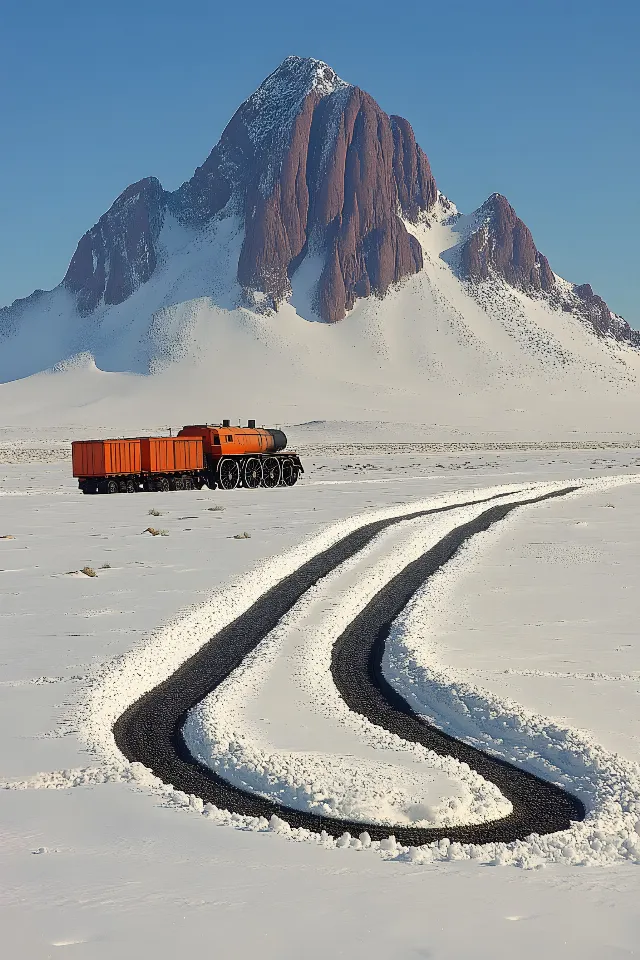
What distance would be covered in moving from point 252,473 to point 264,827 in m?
39.7

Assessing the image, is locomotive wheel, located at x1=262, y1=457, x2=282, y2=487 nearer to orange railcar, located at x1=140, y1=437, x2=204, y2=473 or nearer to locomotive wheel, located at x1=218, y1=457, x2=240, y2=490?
locomotive wheel, located at x1=218, y1=457, x2=240, y2=490

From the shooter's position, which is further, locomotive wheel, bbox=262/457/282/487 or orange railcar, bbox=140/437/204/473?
locomotive wheel, bbox=262/457/282/487

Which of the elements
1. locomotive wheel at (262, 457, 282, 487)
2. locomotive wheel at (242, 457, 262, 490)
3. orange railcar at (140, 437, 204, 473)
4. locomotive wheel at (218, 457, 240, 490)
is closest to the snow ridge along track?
orange railcar at (140, 437, 204, 473)

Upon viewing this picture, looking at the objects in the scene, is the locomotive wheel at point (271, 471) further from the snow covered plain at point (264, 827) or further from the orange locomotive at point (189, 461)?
the snow covered plain at point (264, 827)

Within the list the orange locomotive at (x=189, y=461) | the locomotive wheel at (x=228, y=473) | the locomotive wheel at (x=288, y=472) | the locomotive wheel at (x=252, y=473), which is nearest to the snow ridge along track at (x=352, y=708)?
the orange locomotive at (x=189, y=461)

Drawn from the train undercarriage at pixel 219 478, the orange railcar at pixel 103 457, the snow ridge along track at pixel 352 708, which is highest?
the orange railcar at pixel 103 457

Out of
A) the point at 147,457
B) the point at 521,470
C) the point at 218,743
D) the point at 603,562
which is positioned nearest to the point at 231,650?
the point at 218,743

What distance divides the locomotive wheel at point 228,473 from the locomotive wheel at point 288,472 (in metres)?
2.59

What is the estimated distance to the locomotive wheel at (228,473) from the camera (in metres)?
44.7

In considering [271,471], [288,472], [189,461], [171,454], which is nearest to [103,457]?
[171,454]

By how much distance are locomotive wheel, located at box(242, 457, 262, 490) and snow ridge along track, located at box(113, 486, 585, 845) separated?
28.1 meters

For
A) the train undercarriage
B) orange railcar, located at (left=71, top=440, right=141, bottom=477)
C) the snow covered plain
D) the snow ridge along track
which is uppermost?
orange railcar, located at (left=71, top=440, right=141, bottom=477)

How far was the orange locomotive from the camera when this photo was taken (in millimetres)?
40406

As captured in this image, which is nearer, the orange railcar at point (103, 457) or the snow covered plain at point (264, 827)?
the snow covered plain at point (264, 827)
